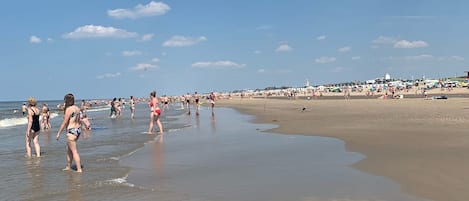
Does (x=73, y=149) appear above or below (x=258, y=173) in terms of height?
above

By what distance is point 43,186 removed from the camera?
712 cm

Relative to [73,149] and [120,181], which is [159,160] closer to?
[73,149]

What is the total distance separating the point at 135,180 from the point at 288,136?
25.0 feet

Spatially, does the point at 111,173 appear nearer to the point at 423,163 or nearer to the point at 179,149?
the point at 179,149

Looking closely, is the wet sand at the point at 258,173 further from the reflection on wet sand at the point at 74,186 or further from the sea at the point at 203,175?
the reflection on wet sand at the point at 74,186

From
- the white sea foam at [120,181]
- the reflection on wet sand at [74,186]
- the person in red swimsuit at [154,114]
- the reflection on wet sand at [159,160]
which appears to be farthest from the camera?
the person in red swimsuit at [154,114]

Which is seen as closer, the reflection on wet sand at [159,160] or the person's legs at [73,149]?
the reflection on wet sand at [159,160]

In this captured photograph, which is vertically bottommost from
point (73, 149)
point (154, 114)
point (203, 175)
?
point (203, 175)

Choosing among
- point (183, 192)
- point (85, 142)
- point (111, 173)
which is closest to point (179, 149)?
point (111, 173)

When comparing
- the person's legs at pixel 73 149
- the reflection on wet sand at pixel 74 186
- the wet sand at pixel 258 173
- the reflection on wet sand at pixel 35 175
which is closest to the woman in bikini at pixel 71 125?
the person's legs at pixel 73 149

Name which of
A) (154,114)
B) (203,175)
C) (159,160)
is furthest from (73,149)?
(154,114)

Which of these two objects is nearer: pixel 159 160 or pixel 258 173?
pixel 258 173

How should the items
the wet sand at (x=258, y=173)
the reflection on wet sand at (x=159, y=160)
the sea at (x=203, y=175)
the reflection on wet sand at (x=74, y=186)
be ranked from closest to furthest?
the wet sand at (x=258, y=173)
the sea at (x=203, y=175)
the reflection on wet sand at (x=74, y=186)
the reflection on wet sand at (x=159, y=160)

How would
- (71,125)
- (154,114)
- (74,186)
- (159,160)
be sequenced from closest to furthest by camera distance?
(74,186) → (71,125) → (159,160) → (154,114)
